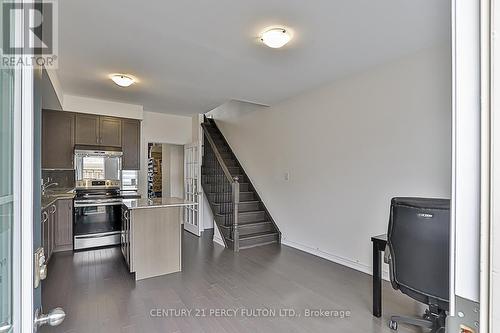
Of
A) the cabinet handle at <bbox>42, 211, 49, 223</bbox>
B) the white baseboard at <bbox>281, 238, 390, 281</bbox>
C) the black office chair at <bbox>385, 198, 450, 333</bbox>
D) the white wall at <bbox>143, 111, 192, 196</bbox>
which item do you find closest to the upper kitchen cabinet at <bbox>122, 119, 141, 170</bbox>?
the white wall at <bbox>143, 111, 192, 196</bbox>

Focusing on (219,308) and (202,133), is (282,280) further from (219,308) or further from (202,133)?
(202,133)

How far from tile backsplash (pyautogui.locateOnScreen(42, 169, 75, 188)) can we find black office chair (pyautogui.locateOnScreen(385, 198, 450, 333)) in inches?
214

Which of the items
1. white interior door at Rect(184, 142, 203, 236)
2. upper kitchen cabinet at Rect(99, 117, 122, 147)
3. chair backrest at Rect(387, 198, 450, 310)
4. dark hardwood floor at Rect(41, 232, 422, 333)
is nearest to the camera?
chair backrest at Rect(387, 198, 450, 310)

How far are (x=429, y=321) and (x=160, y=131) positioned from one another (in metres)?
5.77

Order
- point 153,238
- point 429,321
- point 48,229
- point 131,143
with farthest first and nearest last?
point 131,143 → point 48,229 → point 153,238 → point 429,321

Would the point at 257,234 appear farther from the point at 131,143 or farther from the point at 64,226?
the point at 64,226

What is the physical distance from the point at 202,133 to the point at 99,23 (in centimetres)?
393

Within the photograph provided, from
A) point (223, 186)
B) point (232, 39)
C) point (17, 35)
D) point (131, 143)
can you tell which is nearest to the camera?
point (17, 35)

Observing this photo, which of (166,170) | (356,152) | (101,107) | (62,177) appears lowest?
(62,177)

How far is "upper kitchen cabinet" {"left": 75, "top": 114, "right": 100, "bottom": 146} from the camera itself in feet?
16.3

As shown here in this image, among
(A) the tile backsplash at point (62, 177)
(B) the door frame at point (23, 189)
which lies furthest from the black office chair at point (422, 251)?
(A) the tile backsplash at point (62, 177)

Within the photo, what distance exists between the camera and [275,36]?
102 inches

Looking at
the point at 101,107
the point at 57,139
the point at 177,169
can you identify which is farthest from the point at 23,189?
the point at 177,169

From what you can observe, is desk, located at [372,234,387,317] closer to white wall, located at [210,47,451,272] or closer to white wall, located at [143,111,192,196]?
white wall, located at [210,47,451,272]
